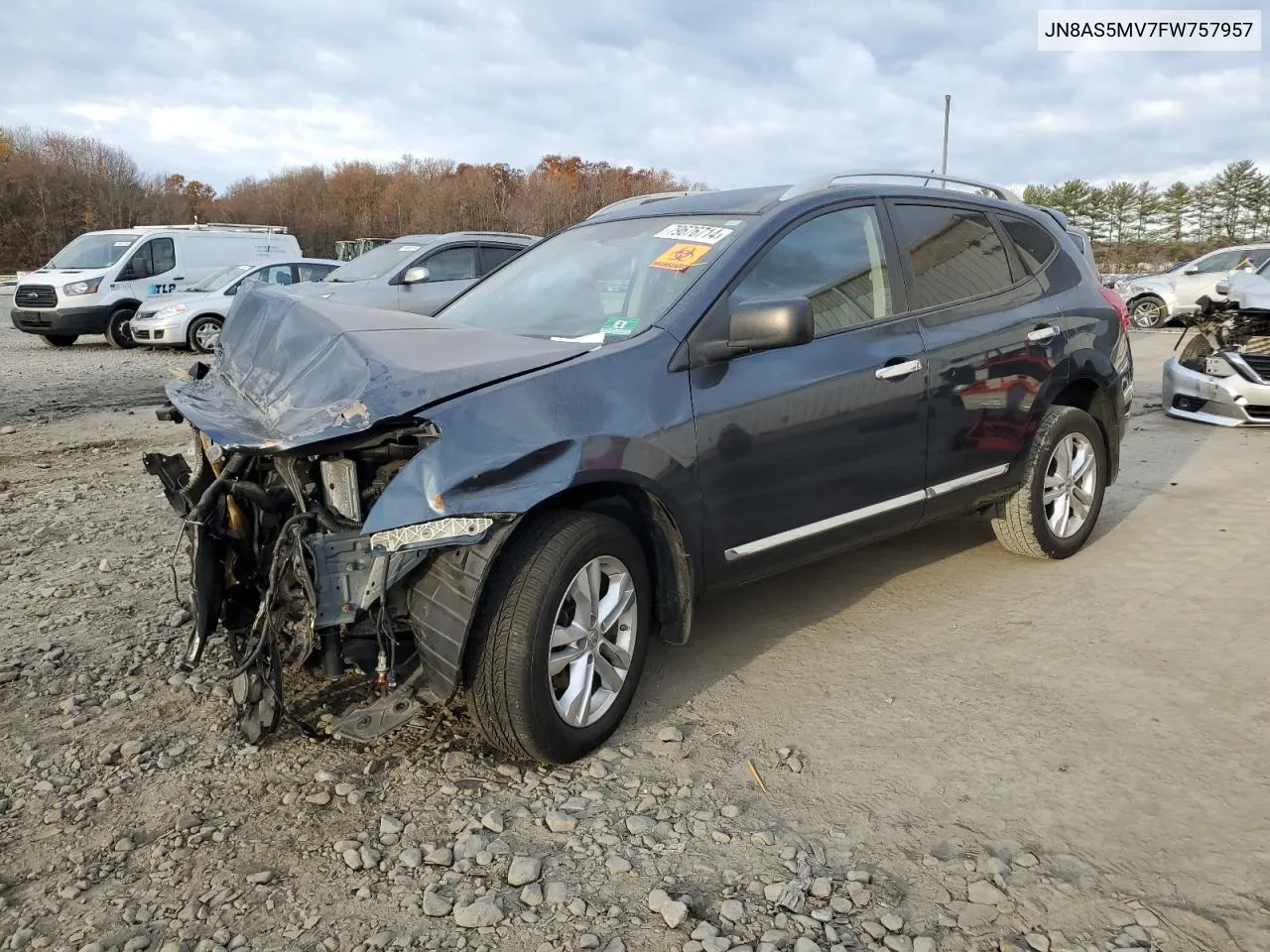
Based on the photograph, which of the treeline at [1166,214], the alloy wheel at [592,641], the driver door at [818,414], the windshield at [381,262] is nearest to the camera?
the alloy wheel at [592,641]

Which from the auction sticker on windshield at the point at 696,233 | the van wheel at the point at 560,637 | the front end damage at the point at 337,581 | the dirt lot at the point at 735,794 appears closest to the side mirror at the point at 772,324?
the auction sticker on windshield at the point at 696,233

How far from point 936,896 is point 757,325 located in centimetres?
178

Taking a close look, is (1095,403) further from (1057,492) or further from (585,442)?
(585,442)

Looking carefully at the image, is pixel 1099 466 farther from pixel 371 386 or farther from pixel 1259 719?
pixel 371 386

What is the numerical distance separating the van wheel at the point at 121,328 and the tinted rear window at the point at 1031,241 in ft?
46.5

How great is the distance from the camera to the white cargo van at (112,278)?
1481cm

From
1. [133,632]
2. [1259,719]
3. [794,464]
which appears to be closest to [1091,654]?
[1259,719]

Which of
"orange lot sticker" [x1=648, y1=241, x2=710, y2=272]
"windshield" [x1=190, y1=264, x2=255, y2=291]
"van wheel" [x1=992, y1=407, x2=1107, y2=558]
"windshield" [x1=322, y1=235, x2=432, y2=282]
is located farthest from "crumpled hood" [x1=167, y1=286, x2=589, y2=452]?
"windshield" [x1=190, y1=264, x2=255, y2=291]

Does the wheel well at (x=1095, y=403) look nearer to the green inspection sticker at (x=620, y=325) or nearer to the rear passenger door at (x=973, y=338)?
the rear passenger door at (x=973, y=338)

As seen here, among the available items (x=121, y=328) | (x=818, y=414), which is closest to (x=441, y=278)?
(x=121, y=328)

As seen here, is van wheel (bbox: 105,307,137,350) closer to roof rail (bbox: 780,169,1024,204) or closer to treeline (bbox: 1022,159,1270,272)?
roof rail (bbox: 780,169,1024,204)

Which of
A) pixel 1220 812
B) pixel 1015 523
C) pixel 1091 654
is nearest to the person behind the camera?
pixel 1220 812

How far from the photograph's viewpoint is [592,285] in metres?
3.78

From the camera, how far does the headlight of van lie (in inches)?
580
